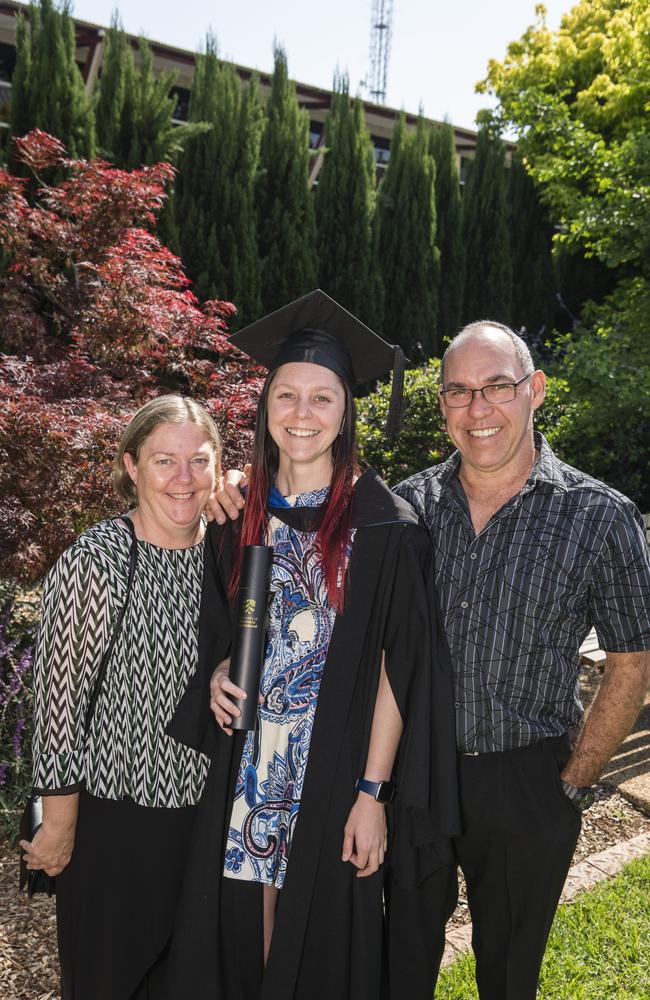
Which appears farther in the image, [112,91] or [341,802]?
[112,91]

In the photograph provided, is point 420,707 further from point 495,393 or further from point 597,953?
point 597,953

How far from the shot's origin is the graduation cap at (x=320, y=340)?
2168mm

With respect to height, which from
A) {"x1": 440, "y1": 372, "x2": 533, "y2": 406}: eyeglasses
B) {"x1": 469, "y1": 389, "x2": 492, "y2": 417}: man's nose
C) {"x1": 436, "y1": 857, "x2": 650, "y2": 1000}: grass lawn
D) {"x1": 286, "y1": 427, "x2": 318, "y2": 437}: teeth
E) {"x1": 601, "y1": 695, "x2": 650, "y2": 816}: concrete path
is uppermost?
{"x1": 440, "y1": 372, "x2": 533, "y2": 406}: eyeglasses

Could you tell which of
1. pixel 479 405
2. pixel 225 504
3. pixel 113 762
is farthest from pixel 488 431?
pixel 113 762

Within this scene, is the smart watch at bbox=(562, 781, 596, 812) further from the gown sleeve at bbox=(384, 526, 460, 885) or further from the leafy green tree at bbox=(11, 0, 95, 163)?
the leafy green tree at bbox=(11, 0, 95, 163)

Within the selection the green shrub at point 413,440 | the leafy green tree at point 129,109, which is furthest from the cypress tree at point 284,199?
the green shrub at point 413,440

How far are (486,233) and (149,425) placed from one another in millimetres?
12502

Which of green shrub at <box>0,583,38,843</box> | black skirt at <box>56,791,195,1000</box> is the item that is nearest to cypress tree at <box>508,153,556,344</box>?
green shrub at <box>0,583,38,843</box>

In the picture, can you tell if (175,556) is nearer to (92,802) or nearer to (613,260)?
(92,802)

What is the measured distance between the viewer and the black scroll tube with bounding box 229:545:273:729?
188 cm

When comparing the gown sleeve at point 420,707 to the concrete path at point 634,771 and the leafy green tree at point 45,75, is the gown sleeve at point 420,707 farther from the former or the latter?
the leafy green tree at point 45,75

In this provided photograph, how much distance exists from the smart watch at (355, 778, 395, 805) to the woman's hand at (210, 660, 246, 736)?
36 centimetres

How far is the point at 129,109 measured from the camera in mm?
8922

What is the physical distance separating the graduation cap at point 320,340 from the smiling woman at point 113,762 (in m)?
0.66
